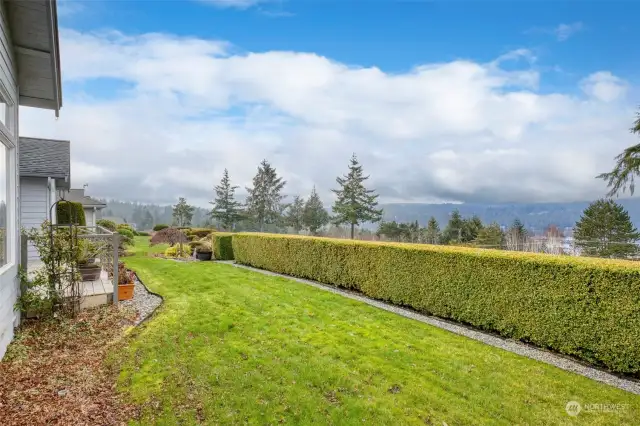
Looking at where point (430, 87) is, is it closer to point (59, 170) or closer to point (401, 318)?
point (401, 318)

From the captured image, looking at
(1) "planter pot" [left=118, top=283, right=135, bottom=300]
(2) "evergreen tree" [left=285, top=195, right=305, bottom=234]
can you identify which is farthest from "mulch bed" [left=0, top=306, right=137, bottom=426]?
(2) "evergreen tree" [left=285, top=195, right=305, bottom=234]

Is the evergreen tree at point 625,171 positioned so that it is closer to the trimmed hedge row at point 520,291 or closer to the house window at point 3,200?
the trimmed hedge row at point 520,291

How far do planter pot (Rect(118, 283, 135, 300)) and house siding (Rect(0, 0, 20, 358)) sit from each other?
202 centimetres

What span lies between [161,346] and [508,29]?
1374cm

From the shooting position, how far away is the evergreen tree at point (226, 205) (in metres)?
44.7

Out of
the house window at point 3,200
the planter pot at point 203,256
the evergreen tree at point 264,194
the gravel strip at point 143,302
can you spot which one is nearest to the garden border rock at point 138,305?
the gravel strip at point 143,302

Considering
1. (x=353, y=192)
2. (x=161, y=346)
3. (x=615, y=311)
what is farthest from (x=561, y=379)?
(x=353, y=192)

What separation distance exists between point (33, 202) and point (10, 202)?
24.5 feet

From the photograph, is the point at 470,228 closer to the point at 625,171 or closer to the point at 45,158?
the point at 625,171

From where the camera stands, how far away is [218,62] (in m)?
11.7

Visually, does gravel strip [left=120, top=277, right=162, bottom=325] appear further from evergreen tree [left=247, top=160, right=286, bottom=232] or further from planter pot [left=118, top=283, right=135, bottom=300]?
evergreen tree [left=247, top=160, right=286, bottom=232]

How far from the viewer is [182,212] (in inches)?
1870

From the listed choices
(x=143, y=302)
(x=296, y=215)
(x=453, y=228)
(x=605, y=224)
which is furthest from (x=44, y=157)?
(x=296, y=215)

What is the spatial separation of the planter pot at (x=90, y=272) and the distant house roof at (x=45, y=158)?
16.2 ft
